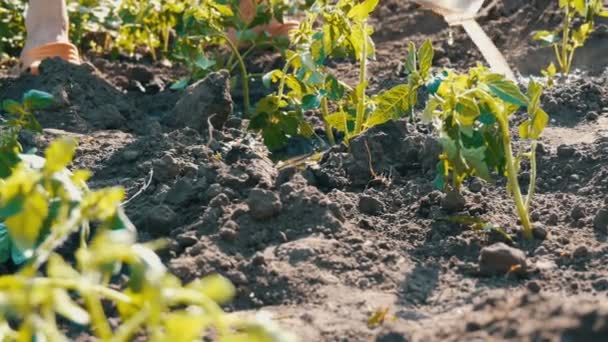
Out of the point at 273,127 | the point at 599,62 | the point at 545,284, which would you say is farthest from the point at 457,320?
the point at 599,62

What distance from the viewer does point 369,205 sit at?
327 cm

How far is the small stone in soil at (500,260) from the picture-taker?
276 centimetres

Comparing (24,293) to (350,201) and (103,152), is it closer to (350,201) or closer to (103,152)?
(350,201)

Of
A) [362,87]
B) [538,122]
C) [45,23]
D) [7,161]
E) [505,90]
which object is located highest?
[505,90]

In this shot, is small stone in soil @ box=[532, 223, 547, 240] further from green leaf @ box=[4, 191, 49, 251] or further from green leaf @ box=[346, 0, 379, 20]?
green leaf @ box=[4, 191, 49, 251]

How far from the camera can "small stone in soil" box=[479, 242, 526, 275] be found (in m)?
2.76

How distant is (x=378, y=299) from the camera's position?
8.79ft

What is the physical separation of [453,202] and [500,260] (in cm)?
43

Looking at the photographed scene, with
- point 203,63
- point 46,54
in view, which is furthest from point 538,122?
point 46,54

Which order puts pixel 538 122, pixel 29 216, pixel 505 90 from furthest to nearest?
pixel 538 122 → pixel 505 90 → pixel 29 216

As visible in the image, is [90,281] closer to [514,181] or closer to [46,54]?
[514,181]

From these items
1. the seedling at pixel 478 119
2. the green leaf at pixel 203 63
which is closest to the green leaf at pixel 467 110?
the seedling at pixel 478 119

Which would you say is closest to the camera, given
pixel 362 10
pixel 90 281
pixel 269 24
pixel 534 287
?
pixel 90 281

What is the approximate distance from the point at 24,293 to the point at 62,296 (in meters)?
0.06
